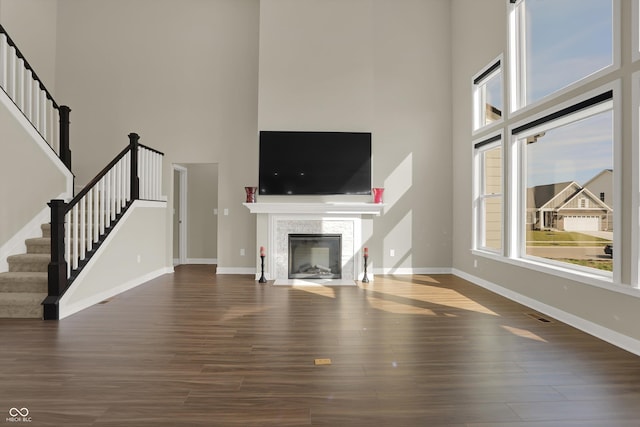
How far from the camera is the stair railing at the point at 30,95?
5223mm

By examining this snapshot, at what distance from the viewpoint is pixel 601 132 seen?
371 centimetres

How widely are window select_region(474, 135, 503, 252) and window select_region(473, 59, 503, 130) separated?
393mm

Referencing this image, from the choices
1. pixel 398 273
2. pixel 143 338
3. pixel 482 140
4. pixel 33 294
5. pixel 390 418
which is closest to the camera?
pixel 390 418

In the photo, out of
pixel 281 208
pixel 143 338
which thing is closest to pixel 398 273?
pixel 281 208

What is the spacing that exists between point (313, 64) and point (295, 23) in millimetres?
754

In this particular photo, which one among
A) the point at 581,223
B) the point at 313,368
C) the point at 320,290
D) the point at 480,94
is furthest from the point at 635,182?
the point at 320,290

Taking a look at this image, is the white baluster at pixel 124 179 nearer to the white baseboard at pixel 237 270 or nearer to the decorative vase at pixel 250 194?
the decorative vase at pixel 250 194

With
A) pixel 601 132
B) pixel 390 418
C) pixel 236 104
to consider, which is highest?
pixel 236 104

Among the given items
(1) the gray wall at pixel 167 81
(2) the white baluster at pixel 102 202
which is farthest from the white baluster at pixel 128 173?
(1) the gray wall at pixel 167 81

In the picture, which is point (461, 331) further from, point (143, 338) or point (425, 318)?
point (143, 338)

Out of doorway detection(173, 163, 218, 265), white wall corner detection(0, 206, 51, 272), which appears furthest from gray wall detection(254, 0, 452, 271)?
white wall corner detection(0, 206, 51, 272)

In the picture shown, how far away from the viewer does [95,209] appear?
489cm

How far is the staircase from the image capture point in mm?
4098

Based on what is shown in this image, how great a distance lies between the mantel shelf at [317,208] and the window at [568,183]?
229 centimetres
